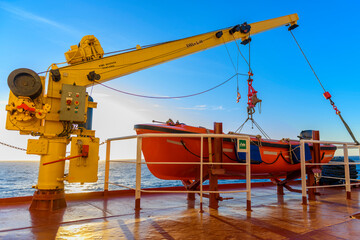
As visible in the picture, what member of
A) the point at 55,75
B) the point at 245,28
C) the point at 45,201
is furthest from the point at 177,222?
the point at 245,28

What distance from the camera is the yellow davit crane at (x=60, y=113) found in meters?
3.43

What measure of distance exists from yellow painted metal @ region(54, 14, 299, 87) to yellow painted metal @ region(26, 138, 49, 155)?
0.98 m

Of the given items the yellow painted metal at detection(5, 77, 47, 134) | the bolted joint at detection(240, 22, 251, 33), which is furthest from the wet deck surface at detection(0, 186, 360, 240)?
the bolted joint at detection(240, 22, 251, 33)

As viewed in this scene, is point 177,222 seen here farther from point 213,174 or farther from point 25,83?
point 25,83

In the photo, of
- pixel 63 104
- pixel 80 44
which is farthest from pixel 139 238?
pixel 80 44

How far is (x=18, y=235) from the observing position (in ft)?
7.25

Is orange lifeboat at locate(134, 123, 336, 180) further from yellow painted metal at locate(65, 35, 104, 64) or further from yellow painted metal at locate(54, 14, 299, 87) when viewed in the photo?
yellow painted metal at locate(65, 35, 104, 64)

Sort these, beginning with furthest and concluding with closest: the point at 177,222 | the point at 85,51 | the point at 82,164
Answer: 1. the point at 85,51
2. the point at 82,164
3. the point at 177,222

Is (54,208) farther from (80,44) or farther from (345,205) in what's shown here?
(345,205)

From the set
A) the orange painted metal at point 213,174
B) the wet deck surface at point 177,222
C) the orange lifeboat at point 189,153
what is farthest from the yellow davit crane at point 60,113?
the orange painted metal at point 213,174

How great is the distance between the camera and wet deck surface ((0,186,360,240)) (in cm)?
226

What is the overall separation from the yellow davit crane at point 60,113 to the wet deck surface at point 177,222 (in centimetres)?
49

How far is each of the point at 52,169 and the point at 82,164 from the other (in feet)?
1.40

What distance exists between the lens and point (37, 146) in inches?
138
